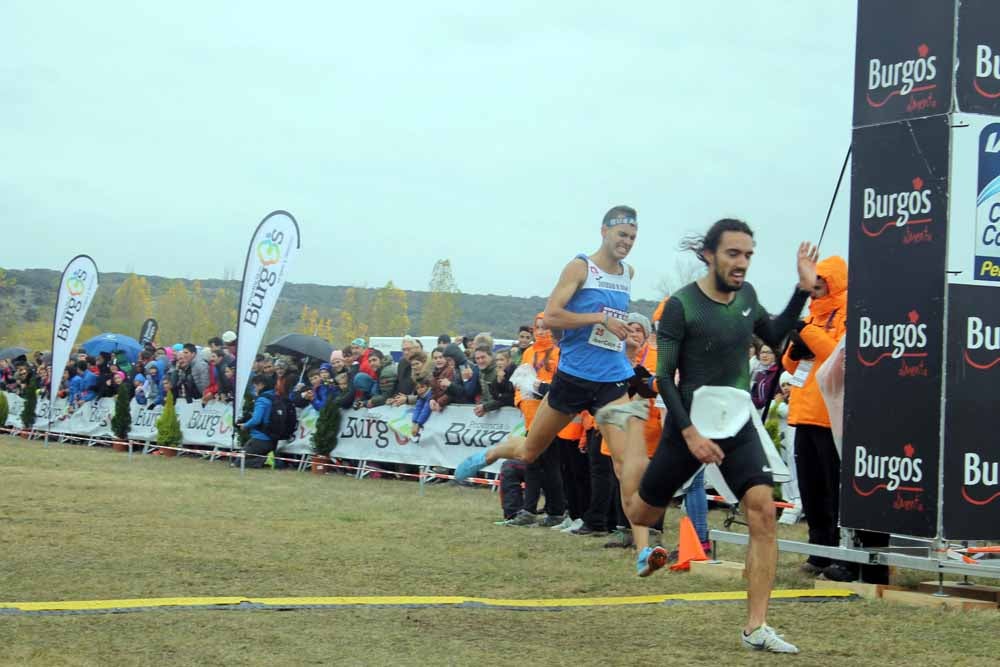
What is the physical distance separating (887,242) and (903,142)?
2.08ft

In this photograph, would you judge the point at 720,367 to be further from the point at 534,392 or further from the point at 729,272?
the point at 534,392

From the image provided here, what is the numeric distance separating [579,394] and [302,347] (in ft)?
51.4

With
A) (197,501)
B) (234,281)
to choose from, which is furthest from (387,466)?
(234,281)

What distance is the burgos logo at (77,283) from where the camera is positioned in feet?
90.4

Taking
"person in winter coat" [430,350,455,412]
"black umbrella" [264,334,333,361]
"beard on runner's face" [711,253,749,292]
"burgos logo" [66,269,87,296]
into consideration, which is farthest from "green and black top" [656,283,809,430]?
"burgos logo" [66,269,87,296]

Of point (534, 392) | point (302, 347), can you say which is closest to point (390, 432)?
point (302, 347)

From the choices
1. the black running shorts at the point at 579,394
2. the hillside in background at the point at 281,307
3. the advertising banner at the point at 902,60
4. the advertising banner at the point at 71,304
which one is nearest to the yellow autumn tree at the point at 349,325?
the hillside in background at the point at 281,307

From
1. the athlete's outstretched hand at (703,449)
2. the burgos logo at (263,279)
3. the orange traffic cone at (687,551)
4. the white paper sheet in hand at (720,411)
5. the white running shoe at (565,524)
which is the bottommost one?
the white running shoe at (565,524)

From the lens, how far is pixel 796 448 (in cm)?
941

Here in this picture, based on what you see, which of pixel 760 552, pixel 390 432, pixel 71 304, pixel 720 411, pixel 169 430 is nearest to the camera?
pixel 760 552

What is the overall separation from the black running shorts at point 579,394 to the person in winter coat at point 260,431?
13.2 metres

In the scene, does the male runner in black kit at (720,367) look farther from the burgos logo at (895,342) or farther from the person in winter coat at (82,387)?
the person in winter coat at (82,387)

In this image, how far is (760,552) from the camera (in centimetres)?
613

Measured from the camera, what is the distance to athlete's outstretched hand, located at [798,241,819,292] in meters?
6.62
